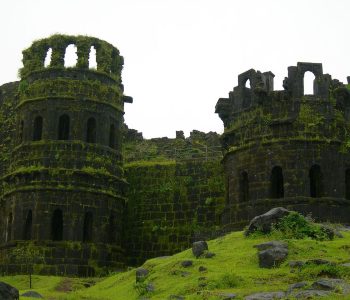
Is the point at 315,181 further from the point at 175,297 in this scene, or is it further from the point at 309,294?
the point at 309,294

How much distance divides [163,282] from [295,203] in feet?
29.2

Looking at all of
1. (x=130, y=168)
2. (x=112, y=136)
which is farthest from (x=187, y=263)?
(x=130, y=168)

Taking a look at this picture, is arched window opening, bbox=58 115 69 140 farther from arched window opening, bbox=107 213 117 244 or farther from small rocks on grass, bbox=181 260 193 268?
small rocks on grass, bbox=181 260 193 268

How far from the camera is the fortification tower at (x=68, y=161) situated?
25.7 meters

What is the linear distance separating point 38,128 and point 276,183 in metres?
9.93

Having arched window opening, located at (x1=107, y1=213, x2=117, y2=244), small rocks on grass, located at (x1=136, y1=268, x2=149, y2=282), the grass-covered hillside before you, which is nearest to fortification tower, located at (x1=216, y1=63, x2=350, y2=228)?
the grass-covered hillside

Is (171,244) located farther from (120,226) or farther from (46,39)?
(46,39)

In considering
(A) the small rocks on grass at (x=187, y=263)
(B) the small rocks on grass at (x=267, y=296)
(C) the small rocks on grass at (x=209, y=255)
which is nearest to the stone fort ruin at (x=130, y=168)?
(C) the small rocks on grass at (x=209, y=255)

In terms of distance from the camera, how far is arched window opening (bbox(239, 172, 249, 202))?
82.2 feet

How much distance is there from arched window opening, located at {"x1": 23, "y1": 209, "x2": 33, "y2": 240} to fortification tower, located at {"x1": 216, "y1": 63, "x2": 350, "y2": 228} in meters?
7.46

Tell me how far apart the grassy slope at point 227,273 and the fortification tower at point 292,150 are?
4566 millimetres

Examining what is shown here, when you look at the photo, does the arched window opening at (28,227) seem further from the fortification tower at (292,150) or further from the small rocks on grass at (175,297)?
the small rocks on grass at (175,297)

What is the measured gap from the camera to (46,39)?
92.7 feet

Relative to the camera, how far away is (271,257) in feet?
50.8
